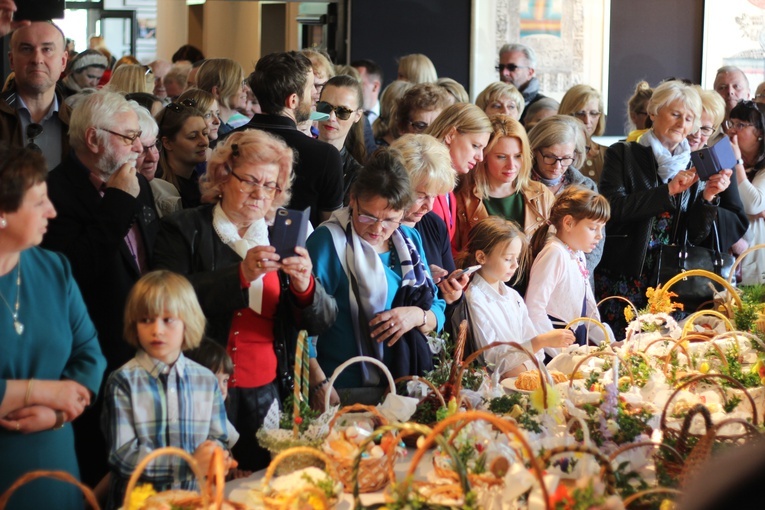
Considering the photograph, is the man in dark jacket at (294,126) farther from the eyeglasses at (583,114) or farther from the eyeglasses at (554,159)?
the eyeglasses at (583,114)

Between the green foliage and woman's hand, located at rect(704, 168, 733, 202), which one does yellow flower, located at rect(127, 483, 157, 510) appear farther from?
woman's hand, located at rect(704, 168, 733, 202)

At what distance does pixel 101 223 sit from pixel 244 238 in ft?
1.34

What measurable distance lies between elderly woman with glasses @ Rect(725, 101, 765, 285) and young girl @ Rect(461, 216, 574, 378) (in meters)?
2.27

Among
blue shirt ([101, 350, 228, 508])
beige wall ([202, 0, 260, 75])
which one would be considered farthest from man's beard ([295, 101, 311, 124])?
beige wall ([202, 0, 260, 75])

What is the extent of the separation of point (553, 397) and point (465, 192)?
1787mm

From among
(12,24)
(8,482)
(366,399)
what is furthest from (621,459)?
(12,24)

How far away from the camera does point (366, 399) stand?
3156mm

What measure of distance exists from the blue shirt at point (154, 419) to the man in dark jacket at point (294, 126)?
4.92 feet

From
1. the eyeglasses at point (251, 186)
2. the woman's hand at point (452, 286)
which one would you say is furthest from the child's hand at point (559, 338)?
the eyeglasses at point (251, 186)

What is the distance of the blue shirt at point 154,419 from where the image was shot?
7.29 feet

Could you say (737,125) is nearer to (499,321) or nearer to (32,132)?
(499,321)

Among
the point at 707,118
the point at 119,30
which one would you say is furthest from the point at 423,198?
the point at 119,30

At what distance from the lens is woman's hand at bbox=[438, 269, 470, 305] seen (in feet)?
11.7

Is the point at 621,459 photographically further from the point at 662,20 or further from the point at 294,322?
the point at 662,20
